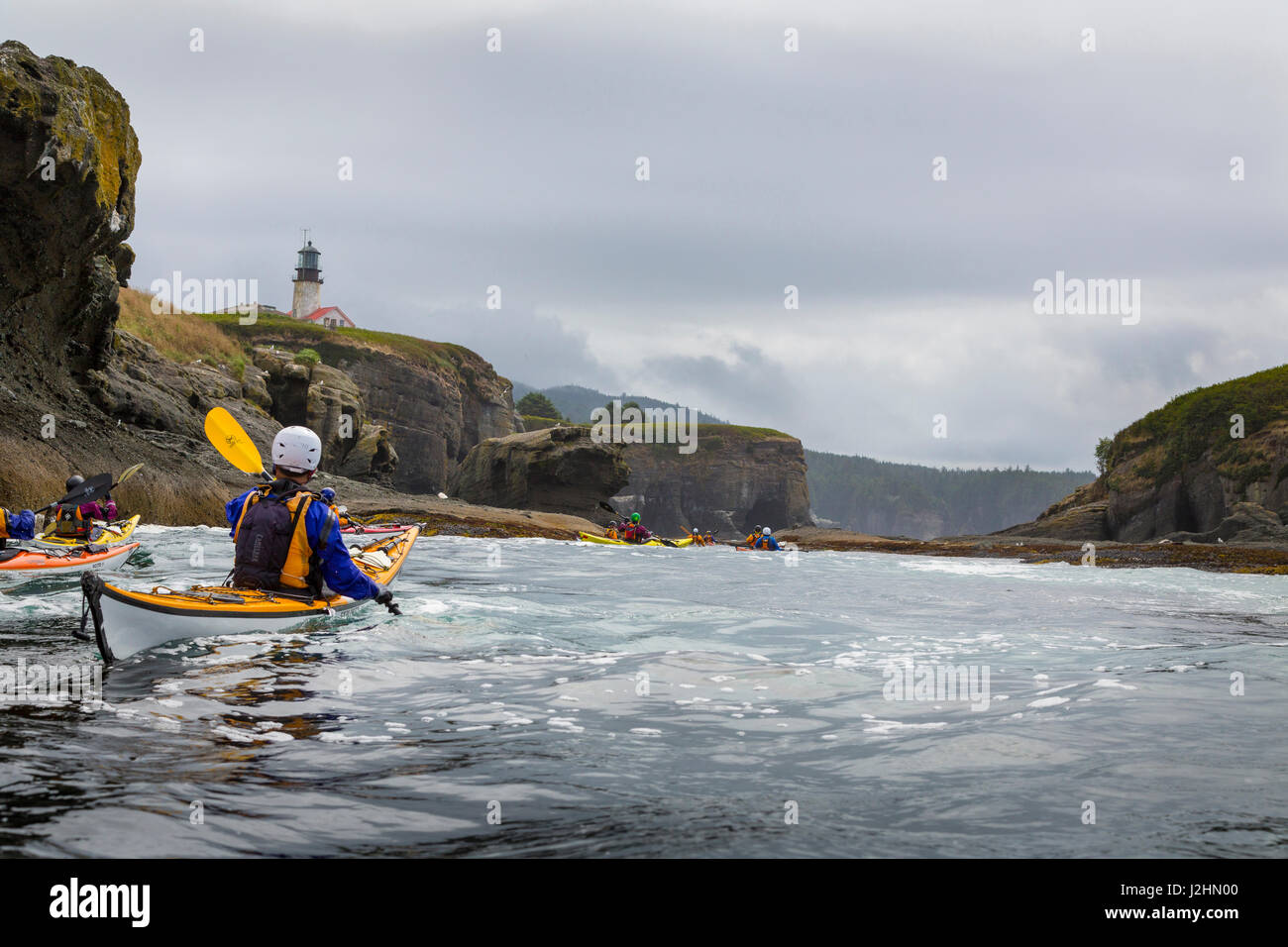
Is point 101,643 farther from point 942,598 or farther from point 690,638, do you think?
point 942,598

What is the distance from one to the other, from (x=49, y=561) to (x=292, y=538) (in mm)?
6732

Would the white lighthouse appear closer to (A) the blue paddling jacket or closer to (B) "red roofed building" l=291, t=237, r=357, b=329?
(B) "red roofed building" l=291, t=237, r=357, b=329

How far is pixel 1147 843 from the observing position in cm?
393

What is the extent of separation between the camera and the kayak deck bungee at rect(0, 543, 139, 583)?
12.6 metres

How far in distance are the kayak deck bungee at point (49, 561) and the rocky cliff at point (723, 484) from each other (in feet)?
307

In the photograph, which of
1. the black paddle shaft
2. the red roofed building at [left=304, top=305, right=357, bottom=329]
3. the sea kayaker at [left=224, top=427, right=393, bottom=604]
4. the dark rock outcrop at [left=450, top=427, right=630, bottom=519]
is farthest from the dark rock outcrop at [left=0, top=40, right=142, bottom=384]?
the red roofed building at [left=304, top=305, right=357, bottom=329]

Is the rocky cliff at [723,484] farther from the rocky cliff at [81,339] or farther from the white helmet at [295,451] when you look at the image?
the white helmet at [295,451]

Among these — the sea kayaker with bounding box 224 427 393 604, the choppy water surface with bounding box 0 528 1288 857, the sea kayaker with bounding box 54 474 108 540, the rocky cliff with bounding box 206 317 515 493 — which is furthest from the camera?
the rocky cliff with bounding box 206 317 515 493

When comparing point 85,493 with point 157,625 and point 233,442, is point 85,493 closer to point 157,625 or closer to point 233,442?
point 233,442

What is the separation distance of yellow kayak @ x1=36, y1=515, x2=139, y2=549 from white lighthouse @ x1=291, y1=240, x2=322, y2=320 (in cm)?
8717

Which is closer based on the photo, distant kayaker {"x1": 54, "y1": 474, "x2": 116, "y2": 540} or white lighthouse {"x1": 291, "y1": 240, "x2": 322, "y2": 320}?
distant kayaker {"x1": 54, "y1": 474, "x2": 116, "y2": 540}

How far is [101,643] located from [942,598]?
1497cm
